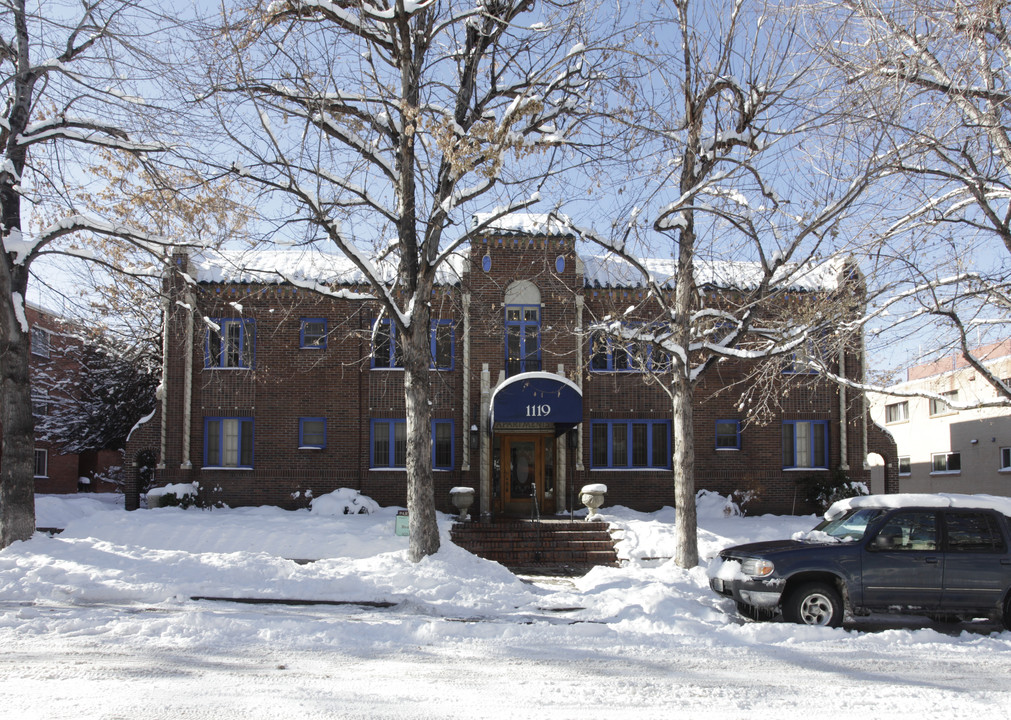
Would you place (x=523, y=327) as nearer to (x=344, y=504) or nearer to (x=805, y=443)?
(x=344, y=504)

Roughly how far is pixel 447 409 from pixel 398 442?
64.0 inches

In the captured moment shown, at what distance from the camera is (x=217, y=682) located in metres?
6.69

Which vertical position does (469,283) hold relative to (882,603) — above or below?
above

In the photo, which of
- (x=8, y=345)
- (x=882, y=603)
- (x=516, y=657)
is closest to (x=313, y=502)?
(x=8, y=345)

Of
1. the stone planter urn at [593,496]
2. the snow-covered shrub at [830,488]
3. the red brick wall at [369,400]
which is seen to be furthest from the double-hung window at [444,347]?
the snow-covered shrub at [830,488]

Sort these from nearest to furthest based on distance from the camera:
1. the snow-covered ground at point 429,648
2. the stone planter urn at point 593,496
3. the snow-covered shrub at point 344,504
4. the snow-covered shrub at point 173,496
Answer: the snow-covered ground at point 429,648
the stone planter urn at point 593,496
the snow-covered shrub at point 344,504
the snow-covered shrub at point 173,496

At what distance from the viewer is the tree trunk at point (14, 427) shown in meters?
12.7

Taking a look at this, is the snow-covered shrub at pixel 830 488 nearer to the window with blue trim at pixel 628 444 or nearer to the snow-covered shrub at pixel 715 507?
the snow-covered shrub at pixel 715 507

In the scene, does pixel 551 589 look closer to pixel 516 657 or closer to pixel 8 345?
pixel 516 657

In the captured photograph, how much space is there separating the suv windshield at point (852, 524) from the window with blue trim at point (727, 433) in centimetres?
1008

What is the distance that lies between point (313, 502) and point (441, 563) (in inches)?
315

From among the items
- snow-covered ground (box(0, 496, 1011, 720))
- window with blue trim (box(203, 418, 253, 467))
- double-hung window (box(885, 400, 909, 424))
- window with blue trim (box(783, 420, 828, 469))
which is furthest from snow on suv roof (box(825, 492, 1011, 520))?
double-hung window (box(885, 400, 909, 424))

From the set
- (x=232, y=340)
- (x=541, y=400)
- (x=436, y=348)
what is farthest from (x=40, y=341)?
(x=541, y=400)

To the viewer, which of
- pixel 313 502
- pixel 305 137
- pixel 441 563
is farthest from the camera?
pixel 313 502
